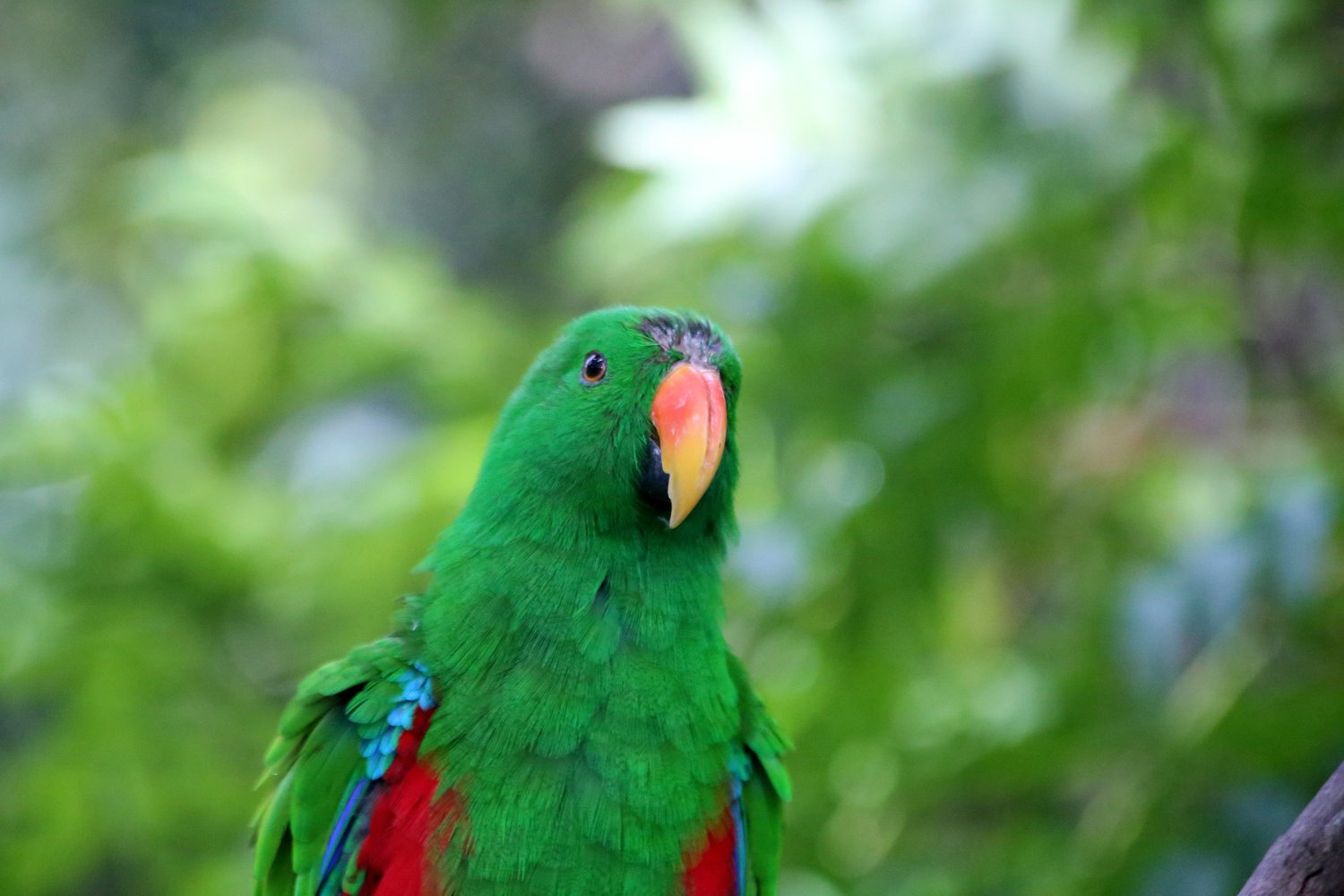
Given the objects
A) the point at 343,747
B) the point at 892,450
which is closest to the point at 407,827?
the point at 343,747

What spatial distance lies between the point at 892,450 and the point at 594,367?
920mm

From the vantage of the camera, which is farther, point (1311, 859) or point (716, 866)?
point (716, 866)

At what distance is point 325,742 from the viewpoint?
69.5 inches

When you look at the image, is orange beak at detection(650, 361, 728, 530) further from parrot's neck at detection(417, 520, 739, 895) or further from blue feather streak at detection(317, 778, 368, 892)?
blue feather streak at detection(317, 778, 368, 892)

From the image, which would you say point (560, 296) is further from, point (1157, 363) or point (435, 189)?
point (1157, 363)

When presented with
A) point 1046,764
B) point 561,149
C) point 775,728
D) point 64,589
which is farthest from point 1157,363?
point 561,149

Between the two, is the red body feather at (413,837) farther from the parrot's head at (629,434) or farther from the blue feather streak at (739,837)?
the parrot's head at (629,434)

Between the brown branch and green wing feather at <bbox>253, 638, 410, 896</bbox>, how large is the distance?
107 centimetres

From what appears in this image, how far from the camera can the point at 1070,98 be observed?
2463 mm

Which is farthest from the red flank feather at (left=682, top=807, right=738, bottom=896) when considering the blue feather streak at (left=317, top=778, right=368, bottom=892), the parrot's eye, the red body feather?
the parrot's eye

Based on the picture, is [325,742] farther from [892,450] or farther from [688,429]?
[892,450]

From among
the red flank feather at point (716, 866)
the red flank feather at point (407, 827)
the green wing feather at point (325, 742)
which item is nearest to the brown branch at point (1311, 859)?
the red flank feather at point (716, 866)

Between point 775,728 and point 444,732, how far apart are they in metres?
0.50

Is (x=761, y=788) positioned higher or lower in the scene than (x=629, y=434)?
lower
